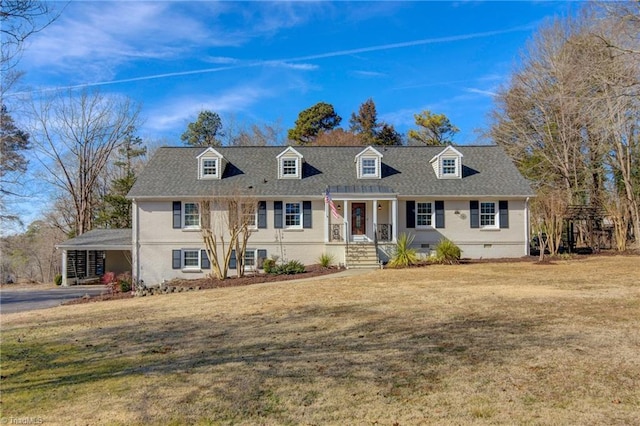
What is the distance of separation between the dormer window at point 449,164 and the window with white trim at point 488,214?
2041 millimetres

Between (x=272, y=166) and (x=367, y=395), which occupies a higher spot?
(x=272, y=166)

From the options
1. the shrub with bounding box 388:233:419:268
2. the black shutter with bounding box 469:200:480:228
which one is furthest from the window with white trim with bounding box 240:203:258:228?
the black shutter with bounding box 469:200:480:228

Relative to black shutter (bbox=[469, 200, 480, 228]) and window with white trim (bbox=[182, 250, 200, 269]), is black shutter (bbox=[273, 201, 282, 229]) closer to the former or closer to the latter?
window with white trim (bbox=[182, 250, 200, 269])

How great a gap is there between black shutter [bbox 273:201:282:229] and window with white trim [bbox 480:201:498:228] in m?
10.0

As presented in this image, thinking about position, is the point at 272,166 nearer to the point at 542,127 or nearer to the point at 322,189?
the point at 322,189

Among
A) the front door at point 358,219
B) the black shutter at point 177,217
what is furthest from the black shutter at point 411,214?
the black shutter at point 177,217

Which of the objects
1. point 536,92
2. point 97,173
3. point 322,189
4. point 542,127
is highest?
point 536,92

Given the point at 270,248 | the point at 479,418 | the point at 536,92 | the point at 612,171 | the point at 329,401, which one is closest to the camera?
the point at 479,418

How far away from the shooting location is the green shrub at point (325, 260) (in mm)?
20641

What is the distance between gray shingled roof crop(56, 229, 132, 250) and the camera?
25344mm

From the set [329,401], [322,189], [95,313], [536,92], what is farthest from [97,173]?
[329,401]

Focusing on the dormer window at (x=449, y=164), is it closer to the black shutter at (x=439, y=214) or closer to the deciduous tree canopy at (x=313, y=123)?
the black shutter at (x=439, y=214)

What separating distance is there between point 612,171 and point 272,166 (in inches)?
869

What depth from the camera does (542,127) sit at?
107 ft
